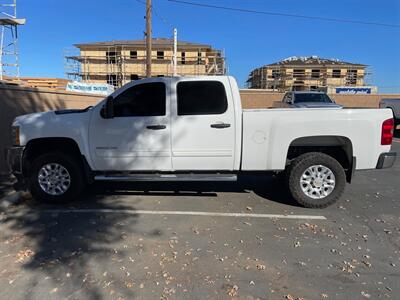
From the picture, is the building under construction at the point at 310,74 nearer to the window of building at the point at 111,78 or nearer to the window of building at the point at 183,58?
the window of building at the point at 183,58

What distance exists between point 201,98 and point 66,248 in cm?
308

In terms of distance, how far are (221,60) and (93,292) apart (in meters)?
61.2

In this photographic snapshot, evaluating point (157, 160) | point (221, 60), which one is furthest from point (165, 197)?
point (221, 60)

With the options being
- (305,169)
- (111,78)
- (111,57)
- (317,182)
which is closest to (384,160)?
(317,182)

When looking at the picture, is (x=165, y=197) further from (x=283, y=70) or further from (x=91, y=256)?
(x=283, y=70)

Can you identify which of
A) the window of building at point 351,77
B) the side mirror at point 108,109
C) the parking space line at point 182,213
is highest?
the window of building at point 351,77

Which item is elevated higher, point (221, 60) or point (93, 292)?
point (221, 60)

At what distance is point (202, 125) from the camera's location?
6488 mm

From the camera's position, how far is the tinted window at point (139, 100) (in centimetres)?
662

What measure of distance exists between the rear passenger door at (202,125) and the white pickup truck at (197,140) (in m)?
0.02

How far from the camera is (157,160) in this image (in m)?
6.62

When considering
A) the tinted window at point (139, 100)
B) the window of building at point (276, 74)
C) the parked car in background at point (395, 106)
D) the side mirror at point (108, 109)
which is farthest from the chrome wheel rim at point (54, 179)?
the window of building at point (276, 74)

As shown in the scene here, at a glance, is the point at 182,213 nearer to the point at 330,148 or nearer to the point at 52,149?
the point at 52,149

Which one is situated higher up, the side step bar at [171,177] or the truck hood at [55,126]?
the truck hood at [55,126]
